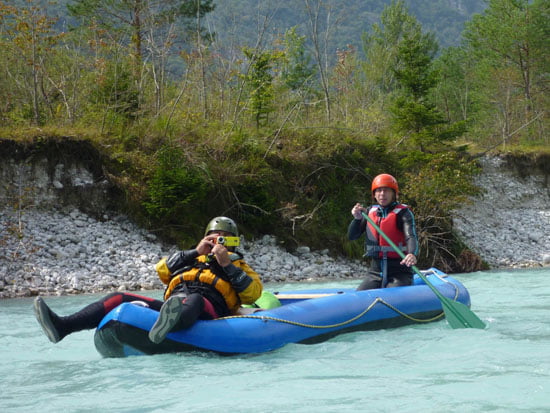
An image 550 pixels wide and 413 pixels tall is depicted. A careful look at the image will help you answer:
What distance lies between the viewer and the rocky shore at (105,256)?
878cm

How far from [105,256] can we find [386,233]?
5.06 meters

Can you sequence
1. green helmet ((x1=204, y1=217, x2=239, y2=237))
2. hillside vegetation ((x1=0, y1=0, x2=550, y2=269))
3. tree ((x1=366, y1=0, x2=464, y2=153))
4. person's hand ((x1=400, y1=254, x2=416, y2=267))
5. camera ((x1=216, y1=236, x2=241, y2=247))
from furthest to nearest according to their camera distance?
tree ((x1=366, y1=0, x2=464, y2=153)), hillside vegetation ((x1=0, y1=0, x2=550, y2=269)), person's hand ((x1=400, y1=254, x2=416, y2=267)), green helmet ((x1=204, y1=217, x2=239, y2=237)), camera ((x1=216, y1=236, x2=241, y2=247))

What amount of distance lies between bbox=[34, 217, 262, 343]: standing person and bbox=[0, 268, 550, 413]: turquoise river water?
0.32 meters

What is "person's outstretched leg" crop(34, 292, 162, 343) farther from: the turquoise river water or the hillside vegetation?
the hillside vegetation

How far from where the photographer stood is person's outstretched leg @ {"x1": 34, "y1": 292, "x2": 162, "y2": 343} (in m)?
4.00

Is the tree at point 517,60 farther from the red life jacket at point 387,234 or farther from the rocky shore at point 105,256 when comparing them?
the red life jacket at point 387,234

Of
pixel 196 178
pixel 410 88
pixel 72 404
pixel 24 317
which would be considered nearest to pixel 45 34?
pixel 196 178

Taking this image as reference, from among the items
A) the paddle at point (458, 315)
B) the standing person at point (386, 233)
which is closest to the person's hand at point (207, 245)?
the standing person at point (386, 233)

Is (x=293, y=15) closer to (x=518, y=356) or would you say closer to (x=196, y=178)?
(x=196, y=178)

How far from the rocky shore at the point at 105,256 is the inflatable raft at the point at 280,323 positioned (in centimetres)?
400

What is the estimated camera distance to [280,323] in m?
4.61

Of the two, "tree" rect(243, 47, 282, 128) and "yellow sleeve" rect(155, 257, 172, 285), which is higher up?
"tree" rect(243, 47, 282, 128)

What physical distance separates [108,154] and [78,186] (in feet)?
2.48

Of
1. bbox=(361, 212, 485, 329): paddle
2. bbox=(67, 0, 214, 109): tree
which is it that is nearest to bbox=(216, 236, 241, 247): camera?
bbox=(361, 212, 485, 329): paddle
